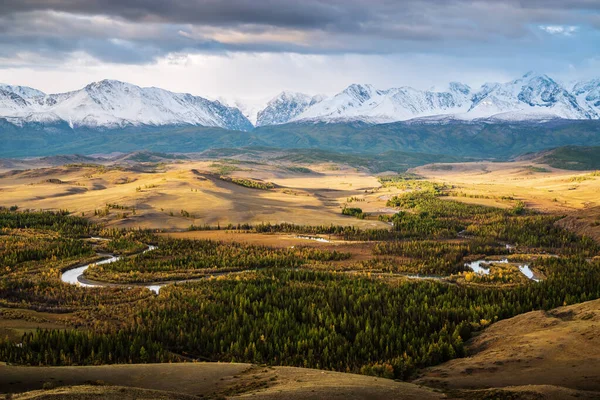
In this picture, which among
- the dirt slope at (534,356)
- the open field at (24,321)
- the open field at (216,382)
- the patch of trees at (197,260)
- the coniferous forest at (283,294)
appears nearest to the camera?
the open field at (216,382)

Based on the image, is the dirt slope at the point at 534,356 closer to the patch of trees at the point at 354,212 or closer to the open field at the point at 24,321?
the open field at the point at 24,321

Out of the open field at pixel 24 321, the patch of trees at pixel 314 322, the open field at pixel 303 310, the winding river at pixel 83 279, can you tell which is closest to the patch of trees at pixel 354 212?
the open field at pixel 303 310

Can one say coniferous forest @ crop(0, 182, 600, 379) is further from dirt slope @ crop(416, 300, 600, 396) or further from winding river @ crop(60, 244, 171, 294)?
dirt slope @ crop(416, 300, 600, 396)

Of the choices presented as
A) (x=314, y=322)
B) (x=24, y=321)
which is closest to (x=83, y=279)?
(x=24, y=321)

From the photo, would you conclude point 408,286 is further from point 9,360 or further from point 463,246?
point 9,360

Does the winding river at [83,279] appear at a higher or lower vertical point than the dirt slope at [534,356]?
lower

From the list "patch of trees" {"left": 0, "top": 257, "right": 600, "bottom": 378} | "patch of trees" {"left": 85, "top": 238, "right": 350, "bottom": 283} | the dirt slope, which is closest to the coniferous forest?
"patch of trees" {"left": 0, "top": 257, "right": 600, "bottom": 378}

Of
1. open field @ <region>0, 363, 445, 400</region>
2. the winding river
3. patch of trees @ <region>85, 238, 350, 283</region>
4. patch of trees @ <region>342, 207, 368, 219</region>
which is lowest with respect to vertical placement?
the winding river

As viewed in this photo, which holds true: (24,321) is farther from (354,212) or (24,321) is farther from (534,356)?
(354,212)

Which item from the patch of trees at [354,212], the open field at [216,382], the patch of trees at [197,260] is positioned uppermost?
the open field at [216,382]

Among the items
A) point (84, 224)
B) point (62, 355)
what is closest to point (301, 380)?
point (62, 355)

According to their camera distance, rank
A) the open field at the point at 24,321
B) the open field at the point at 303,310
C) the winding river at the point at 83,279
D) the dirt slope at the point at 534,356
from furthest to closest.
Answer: the winding river at the point at 83,279
the open field at the point at 24,321
the dirt slope at the point at 534,356
the open field at the point at 303,310
